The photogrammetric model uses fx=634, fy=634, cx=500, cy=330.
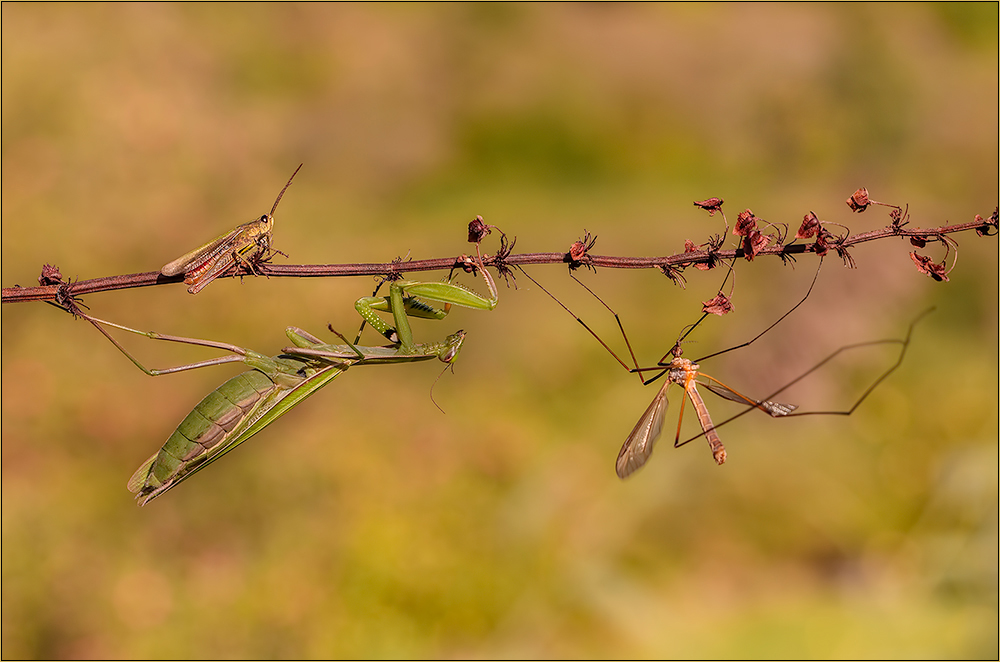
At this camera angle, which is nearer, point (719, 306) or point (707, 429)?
point (719, 306)

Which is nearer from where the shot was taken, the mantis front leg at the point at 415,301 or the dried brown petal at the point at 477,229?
the dried brown petal at the point at 477,229

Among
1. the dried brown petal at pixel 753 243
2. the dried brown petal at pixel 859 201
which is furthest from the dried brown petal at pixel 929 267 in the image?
the dried brown petal at pixel 753 243

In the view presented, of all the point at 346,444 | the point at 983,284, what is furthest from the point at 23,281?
the point at 983,284

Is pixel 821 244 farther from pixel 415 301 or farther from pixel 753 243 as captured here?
pixel 415 301

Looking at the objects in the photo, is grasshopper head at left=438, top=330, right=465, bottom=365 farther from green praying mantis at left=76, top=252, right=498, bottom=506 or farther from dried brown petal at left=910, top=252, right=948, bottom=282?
dried brown petal at left=910, top=252, right=948, bottom=282

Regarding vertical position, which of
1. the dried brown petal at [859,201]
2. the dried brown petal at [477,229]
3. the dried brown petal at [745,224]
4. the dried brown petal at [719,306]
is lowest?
the dried brown petal at [477,229]

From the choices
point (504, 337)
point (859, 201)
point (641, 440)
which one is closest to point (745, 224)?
point (859, 201)

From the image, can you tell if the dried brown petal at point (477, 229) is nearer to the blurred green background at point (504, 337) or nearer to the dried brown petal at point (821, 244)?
the dried brown petal at point (821, 244)
